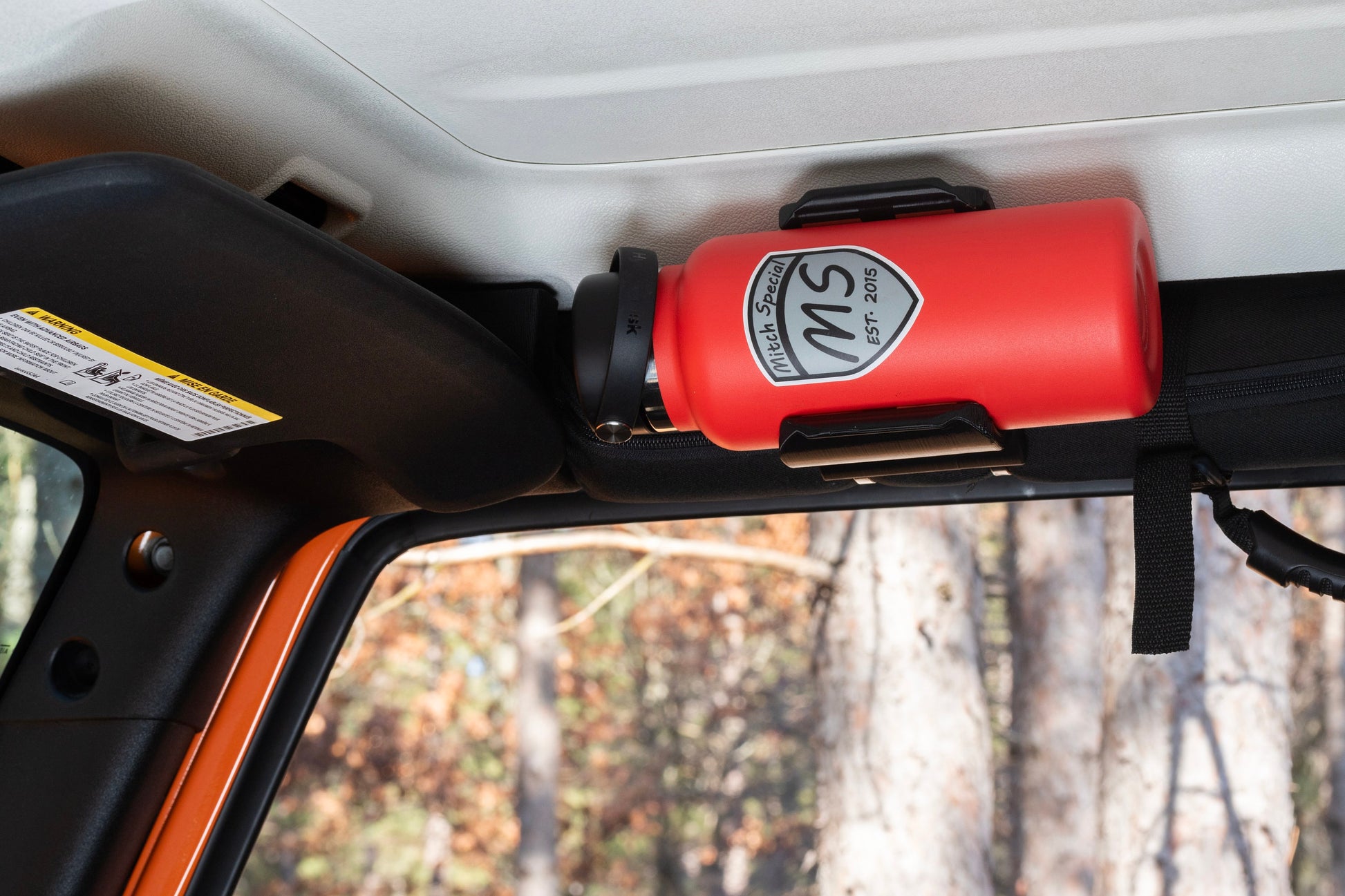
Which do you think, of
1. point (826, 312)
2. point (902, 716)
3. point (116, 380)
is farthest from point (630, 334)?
point (902, 716)

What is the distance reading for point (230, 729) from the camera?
1.34 m

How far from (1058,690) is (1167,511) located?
4879 mm

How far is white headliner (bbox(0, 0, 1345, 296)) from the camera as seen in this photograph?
2.35 ft

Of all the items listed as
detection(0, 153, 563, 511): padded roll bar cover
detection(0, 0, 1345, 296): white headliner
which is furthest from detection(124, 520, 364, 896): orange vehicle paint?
detection(0, 0, 1345, 296): white headliner

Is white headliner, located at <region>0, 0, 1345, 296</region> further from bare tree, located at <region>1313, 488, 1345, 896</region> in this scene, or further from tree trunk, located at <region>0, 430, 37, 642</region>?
bare tree, located at <region>1313, 488, 1345, 896</region>

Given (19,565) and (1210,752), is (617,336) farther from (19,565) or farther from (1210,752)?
(1210,752)

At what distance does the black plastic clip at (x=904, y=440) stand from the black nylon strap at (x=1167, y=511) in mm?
163

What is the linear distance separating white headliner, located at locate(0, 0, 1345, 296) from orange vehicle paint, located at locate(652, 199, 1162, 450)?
0.20 feet

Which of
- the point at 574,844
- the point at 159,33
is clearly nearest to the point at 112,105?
the point at 159,33

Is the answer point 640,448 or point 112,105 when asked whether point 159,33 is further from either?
point 640,448

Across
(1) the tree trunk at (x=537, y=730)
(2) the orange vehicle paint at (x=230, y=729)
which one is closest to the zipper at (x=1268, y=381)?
(2) the orange vehicle paint at (x=230, y=729)

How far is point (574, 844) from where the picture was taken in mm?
11172

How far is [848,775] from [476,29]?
3.69 meters

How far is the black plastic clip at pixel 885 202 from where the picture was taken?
2.84ft
